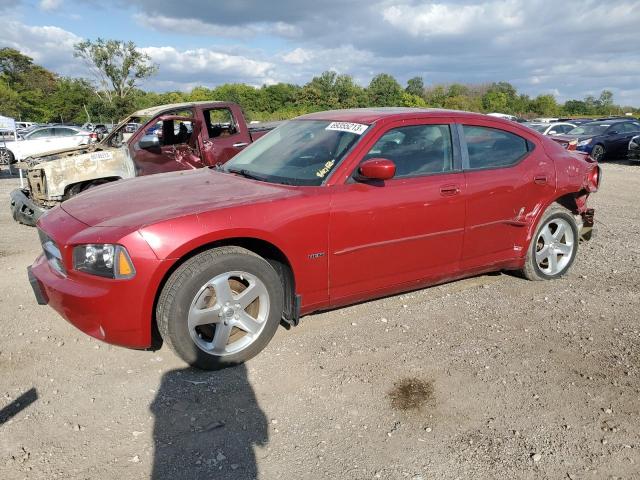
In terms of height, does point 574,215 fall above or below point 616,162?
above

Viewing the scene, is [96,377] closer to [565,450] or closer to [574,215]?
[565,450]

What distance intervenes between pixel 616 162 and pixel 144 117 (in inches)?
672

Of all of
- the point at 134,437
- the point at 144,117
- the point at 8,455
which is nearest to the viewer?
the point at 8,455

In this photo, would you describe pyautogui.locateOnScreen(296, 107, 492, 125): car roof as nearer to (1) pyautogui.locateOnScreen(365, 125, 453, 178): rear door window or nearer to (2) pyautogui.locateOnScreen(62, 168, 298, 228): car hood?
(1) pyautogui.locateOnScreen(365, 125, 453, 178): rear door window

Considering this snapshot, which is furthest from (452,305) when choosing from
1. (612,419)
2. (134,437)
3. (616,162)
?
(616,162)

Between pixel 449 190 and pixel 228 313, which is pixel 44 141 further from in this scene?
pixel 449 190

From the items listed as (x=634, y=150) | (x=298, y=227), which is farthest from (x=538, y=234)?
(x=634, y=150)

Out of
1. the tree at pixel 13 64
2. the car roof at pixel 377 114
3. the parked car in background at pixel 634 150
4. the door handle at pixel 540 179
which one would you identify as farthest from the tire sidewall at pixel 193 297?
the tree at pixel 13 64

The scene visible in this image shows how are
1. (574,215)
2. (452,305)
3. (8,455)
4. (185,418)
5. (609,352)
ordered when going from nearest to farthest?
1. (8,455)
2. (185,418)
3. (609,352)
4. (452,305)
5. (574,215)

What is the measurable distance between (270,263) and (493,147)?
2272 mm

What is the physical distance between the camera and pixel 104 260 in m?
3.00

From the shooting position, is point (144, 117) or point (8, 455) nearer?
point (8, 455)

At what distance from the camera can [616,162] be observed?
60.5 feet

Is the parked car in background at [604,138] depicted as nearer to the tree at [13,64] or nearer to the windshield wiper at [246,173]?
the windshield wiper at [246,173]
